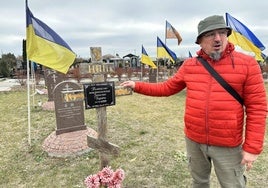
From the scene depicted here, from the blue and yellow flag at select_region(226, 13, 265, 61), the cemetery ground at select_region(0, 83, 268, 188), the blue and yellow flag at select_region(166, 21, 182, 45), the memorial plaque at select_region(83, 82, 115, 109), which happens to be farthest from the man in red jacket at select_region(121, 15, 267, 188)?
the blue and yellow flag at select_region(166, 21, 182, 45)

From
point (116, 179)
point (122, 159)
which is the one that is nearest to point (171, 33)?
point (122, 159)

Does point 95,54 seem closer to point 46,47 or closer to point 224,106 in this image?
point 224,106

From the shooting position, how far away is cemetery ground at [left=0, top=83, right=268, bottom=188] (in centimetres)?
396

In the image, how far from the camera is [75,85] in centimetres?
588

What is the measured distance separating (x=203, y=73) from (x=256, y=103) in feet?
1.57

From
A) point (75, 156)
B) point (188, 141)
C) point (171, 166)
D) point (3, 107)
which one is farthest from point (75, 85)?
point (3, 107)

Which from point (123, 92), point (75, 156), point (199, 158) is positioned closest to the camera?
point (199, 158)

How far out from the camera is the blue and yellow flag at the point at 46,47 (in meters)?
4.79

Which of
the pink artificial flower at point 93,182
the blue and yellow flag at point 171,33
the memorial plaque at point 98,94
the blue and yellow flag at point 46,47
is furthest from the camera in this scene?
the blue and yellow flag at point 171,33

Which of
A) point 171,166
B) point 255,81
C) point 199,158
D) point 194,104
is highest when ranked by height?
point 255,81

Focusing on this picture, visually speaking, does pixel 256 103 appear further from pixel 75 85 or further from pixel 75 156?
pixel 75 85

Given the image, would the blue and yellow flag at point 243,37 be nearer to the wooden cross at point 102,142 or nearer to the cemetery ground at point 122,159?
the cemetery ground at point 122,159

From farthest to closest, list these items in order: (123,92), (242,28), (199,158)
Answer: (242,28) → (123,92) → (199,158)

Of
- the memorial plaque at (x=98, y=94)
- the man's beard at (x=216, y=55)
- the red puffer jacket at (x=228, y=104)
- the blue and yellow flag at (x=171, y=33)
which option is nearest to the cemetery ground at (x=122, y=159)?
the memorial plaque at (x=98, y=94)
